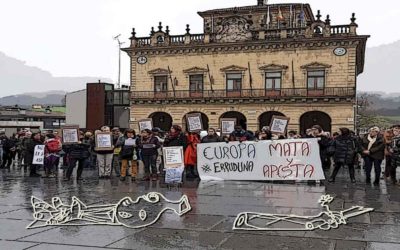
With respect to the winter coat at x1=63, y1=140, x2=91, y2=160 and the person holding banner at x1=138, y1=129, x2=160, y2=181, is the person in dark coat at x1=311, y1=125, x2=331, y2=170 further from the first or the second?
the winter coat at x1=63, y1=140, x2=91, y2=160

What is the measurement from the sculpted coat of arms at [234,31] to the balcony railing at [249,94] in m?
4.59

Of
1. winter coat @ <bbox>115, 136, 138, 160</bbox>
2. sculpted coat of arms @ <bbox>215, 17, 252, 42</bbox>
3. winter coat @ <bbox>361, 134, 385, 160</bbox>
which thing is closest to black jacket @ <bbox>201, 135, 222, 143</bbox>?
winter coat @ <bbox>115, 136, 138, 160</bbox>

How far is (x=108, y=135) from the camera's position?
593 inches

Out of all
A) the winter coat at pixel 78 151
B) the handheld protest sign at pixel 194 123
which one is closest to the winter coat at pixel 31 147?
the winter coat at pixel 78 151

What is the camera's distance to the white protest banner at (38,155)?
629 inches

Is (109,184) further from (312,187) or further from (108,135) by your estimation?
(312,187)

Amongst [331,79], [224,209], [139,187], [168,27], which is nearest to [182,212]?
[224,209]

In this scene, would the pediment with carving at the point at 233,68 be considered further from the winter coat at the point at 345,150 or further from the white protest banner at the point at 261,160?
the winter coat at the point at 345,150

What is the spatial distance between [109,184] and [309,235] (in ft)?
24.8

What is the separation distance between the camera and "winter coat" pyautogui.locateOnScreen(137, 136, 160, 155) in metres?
14.1

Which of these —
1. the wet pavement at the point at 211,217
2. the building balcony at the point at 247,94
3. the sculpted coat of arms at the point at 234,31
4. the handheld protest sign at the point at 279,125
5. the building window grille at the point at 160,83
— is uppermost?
the sculpted coat of arms at the point at 234,31

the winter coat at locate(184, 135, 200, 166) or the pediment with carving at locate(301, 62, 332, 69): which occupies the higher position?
the pediment with carving at locate(301, 62, 332, 69)

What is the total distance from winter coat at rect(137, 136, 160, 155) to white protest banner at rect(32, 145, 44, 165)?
386 centimetres

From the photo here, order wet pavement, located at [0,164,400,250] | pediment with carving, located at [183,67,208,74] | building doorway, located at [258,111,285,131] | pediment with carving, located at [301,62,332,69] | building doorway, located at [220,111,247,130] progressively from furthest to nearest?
pediment with carving, located at [183,67,208,74]
building doorway, located at [220,111,247,130]
building doorway, located at [258,111,285,131]
pediment with carving, located at [301,62,332,69]
wet pavement, located at [0,164,400,250]
